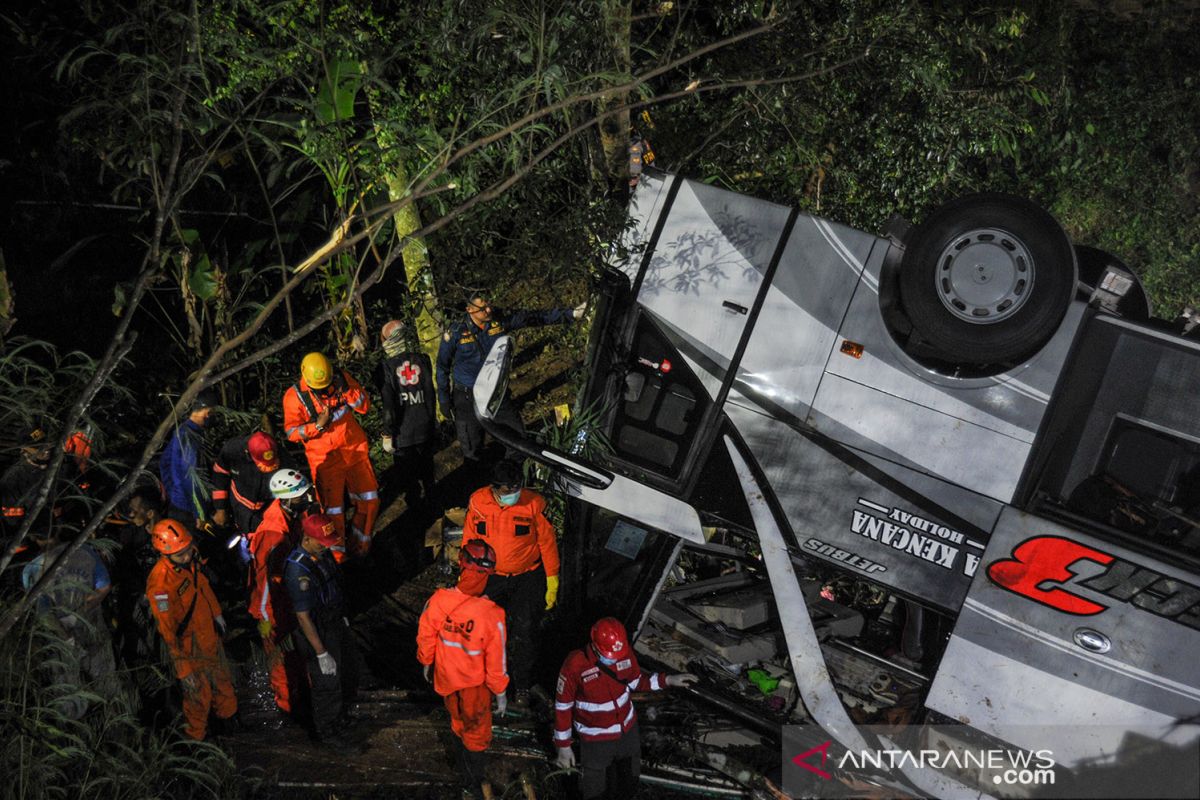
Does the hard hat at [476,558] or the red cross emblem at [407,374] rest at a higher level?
the red cross emblem at [407,374]

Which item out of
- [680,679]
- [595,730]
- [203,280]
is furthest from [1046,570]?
[203,280]

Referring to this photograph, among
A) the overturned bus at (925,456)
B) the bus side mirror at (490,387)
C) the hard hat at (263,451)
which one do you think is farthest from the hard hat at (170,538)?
the bus side mirror at (490,387)

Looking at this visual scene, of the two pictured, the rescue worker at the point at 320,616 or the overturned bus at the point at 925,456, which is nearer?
the overturned bus at the point at 925,456

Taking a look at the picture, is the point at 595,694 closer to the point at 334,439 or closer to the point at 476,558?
the point at 476,558

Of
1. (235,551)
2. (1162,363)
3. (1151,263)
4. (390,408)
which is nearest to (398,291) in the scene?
(390,408)

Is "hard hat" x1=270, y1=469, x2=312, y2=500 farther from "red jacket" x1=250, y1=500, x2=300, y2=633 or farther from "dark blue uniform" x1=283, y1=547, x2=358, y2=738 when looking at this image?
"dark blue uniform" x1=283, y1=547, x2=358, y2=738

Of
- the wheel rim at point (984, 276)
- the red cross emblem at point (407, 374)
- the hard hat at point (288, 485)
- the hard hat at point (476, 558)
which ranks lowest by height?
the hard hat at point (288, 485)

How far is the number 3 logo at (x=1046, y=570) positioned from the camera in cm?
473

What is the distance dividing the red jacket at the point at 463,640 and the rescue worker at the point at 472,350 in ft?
8.11

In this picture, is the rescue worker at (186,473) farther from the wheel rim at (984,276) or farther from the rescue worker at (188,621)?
the wheel rim at (984,276)

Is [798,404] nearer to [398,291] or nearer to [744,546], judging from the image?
[744,546]

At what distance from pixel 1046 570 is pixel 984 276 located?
1.51 m

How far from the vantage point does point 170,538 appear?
5641 millimetres

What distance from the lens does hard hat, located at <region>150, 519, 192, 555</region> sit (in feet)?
18.5
